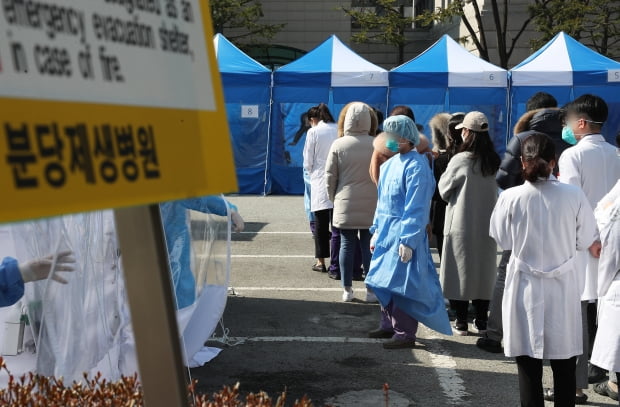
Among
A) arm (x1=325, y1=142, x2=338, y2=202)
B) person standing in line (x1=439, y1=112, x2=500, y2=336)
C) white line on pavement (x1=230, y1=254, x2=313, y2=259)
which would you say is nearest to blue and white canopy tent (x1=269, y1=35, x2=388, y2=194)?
white line on pavement (x1=230, y1=254, x2=313, y2=259)

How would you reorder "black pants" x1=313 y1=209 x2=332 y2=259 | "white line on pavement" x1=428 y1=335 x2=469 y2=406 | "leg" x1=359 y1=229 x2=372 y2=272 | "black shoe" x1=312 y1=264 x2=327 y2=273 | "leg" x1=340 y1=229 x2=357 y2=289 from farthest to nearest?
1. "black shoe" x1=312 y1=264 x2=327 y2=273
2. "black pants" x1=313 y1=209 x2=332 y2=259
3. "leg" x1=359 y1=229 x2=372 y2=272
4. "leg" x1=340 y1=229 x2=357 y2=289
5. "white line on pavement" x1=428 y1=335 x2=469 y2=406

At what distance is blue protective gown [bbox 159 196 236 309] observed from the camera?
493cm

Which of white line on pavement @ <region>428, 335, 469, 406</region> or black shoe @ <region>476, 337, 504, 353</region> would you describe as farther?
black shoe @ <region>476, 337, 504, 353</region>

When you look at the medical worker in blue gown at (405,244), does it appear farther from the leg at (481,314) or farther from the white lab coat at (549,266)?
the white lab coat at (549,266)

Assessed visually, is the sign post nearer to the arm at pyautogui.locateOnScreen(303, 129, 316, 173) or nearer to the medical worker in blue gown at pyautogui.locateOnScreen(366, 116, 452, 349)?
the medical worker in blue gown at pyautogui.locateOnScreen(366, 116, 452, 349)

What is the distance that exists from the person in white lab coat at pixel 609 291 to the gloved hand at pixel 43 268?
2.76 m

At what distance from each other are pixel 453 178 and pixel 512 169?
51 cm

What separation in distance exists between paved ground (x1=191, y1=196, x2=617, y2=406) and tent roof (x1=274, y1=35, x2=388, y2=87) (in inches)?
290

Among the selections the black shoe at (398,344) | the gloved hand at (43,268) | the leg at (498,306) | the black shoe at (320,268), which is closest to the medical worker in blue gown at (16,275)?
the gloved hand at (43,268)

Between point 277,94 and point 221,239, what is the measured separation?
1079 centimetres

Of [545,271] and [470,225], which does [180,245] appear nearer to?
[545,271]

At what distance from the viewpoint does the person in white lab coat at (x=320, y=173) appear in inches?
340

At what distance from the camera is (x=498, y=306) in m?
5.76

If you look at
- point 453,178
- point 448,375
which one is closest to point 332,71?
point 453,178
